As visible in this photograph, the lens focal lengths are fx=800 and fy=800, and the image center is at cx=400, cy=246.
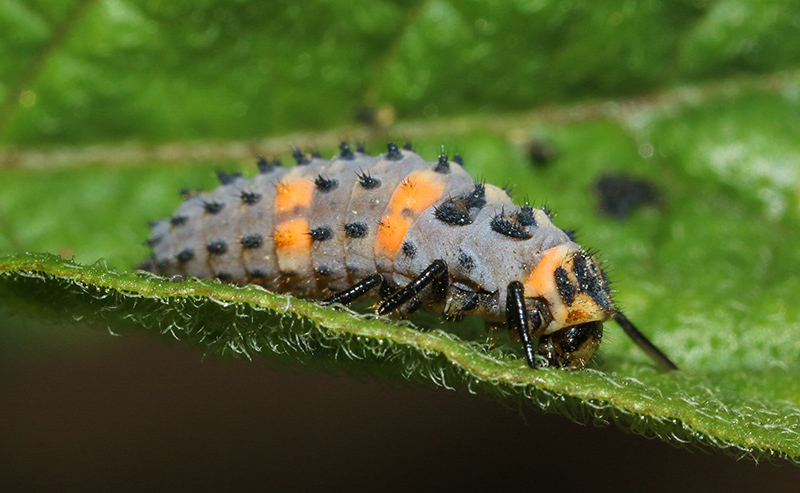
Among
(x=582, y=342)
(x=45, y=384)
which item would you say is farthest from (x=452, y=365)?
(x=45, y=384)

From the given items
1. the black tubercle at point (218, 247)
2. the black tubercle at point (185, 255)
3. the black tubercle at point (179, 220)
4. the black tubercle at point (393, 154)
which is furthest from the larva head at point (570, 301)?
the black tubercle at point (179, 220)

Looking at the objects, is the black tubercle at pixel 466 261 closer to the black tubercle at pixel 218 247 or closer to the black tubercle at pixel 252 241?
the black tubercle at pixel 252 241

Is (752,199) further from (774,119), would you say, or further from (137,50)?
(137,50)

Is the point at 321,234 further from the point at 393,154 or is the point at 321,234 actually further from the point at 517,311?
the point at 517,311

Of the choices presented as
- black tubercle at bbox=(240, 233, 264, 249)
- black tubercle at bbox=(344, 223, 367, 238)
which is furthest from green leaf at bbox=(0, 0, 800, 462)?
black tubercle at bbox=(240, 233, 264, 249)

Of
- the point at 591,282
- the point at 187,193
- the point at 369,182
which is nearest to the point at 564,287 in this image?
the point at 591,282

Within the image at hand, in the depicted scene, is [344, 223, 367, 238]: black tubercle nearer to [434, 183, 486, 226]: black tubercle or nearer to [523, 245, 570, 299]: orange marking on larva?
[434, 183, 486, 226]: black tubercle

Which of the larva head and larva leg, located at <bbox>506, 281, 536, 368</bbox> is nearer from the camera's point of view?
larva leg, located at <bbox>506, 281, 536, 368</bbox>

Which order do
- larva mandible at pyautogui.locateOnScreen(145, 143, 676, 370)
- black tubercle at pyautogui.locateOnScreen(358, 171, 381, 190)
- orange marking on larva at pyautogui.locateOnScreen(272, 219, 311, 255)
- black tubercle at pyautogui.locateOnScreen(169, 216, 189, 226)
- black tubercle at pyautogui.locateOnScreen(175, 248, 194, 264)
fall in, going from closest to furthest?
larva mandible at pyautogui.locateOnScreen(145, 143, 676, 370), black tubercle at pyautogui.locateOnScreen(358, 171, 381, 190), orange marking on larva at pyautogui.locateOnScreen(272, 219, 311, 255), black tubercle at pyautogui.locateOnScreen(175, 248, 194, 264), black tubercle at pyautogui.locateOnScreen(169, 216, 189, 226)
